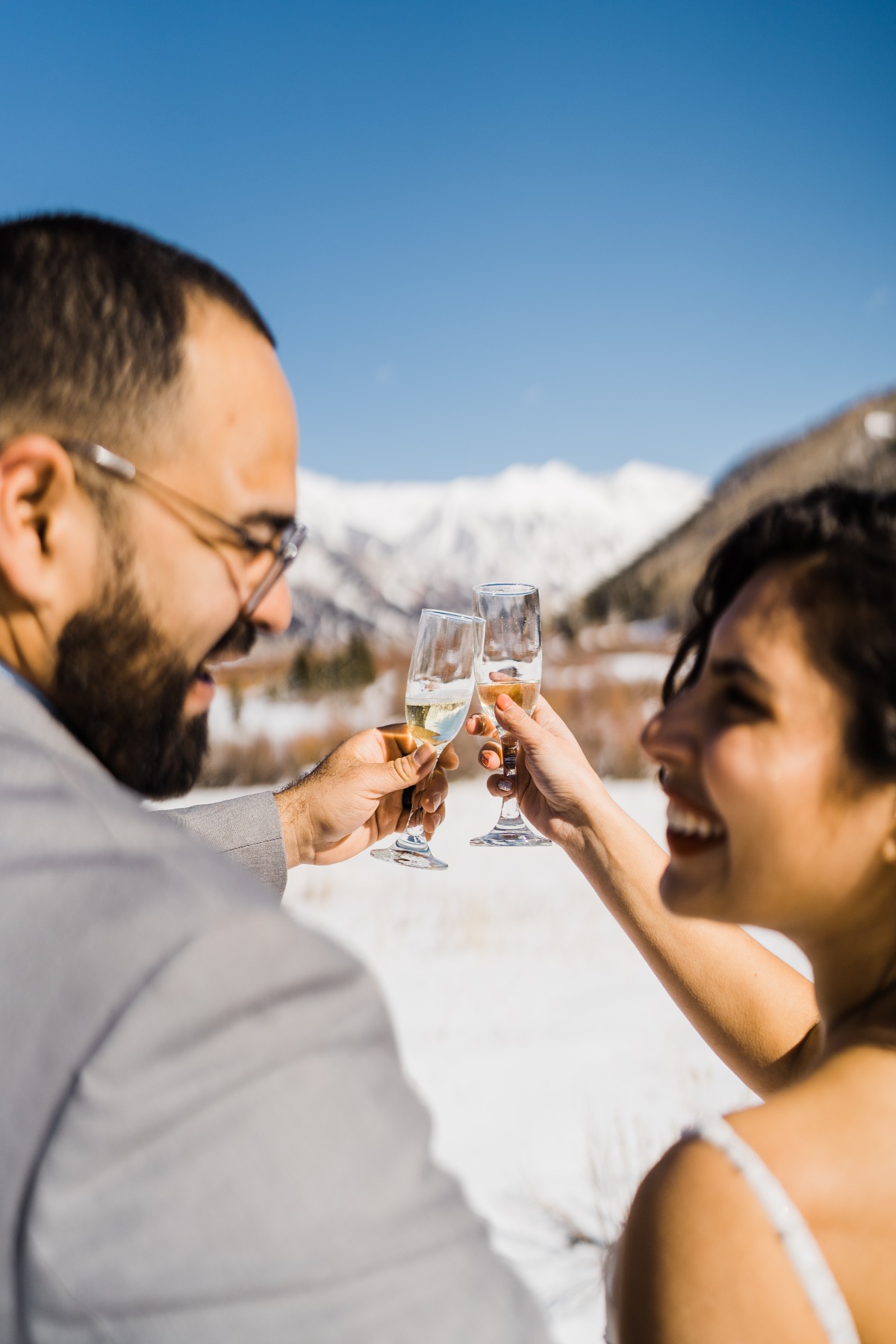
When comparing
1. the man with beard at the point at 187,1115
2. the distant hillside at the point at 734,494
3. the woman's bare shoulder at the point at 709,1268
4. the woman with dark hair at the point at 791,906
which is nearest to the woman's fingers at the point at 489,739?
the woman with dark hair at the point at 791,906

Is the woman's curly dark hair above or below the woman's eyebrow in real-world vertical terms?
above

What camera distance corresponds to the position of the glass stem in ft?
9.94

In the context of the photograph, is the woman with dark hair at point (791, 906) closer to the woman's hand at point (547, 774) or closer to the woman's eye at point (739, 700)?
the woman's eye at point (739, 700)

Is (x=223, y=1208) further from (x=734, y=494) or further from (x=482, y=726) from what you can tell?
(x=734, y=494)

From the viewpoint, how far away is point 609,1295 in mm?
1374

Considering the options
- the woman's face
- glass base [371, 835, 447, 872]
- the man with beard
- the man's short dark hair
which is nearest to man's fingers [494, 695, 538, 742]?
glass base [371, 835, 447, 872]

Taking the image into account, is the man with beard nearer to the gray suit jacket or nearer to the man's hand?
the gray suit jacket

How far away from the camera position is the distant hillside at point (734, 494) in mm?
55156

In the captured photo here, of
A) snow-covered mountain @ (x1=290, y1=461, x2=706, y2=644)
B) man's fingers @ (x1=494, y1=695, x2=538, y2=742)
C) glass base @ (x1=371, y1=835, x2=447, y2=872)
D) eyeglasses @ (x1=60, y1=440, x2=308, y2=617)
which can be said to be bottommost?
snow-covered mountain @ (x1=290, y1=461, x2=706, y2=644)

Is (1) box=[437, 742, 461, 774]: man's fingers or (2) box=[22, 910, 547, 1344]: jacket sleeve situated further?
(1) box=[437, 742, 461, 774]: man's fingers

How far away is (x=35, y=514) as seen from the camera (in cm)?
137

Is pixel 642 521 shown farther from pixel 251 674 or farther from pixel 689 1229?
pixel 689 1229

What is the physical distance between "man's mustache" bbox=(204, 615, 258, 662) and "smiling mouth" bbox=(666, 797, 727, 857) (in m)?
0.80

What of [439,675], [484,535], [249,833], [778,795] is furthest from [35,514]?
[484,535]
